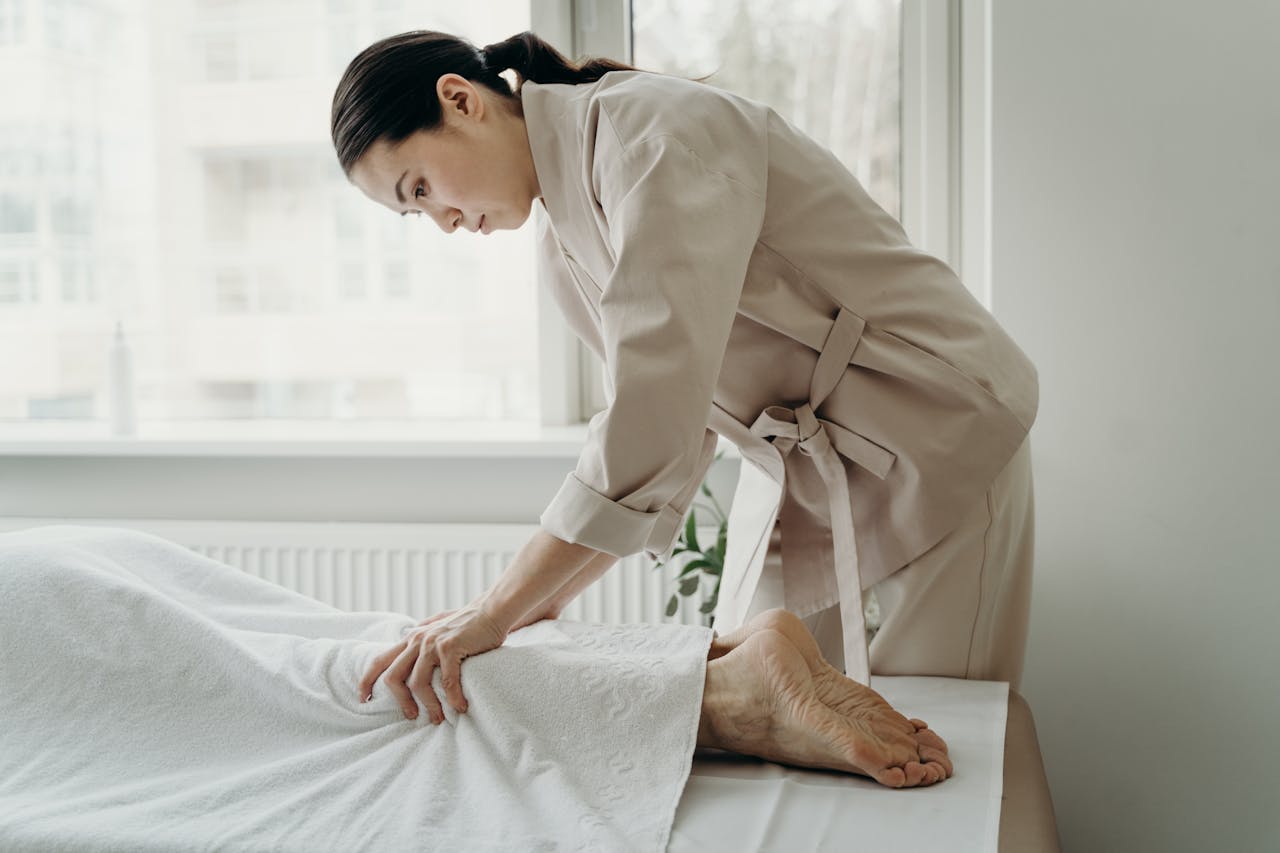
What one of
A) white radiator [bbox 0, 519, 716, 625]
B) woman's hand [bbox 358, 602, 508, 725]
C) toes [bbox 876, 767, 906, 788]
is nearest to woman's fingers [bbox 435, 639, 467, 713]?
woman's hand [bbox 358, 602, 508, 725]

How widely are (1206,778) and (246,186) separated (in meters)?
2.28

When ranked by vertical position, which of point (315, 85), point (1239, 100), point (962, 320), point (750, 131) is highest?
point (315, 85)

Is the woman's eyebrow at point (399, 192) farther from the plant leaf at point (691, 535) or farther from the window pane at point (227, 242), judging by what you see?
the window pane at point (227, 242)

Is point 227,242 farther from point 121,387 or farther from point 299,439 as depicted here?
point 299,439

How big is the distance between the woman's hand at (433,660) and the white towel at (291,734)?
1cm

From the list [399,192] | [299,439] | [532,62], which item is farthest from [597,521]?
[299,439]

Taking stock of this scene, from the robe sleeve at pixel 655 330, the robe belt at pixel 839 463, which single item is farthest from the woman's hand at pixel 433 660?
the robe belt at pixel 839 463

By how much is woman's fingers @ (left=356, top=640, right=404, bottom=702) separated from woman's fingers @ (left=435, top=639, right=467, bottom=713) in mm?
58

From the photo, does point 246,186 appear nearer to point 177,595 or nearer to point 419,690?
point 177,595

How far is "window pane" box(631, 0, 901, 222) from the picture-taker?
2.24m

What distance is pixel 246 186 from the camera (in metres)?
2.62

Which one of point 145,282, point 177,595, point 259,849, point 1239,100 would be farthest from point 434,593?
point 1239,100

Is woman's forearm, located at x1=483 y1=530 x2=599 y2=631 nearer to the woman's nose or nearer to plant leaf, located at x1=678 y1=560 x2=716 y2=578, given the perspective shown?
the woman's nose

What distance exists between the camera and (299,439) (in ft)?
7.86
